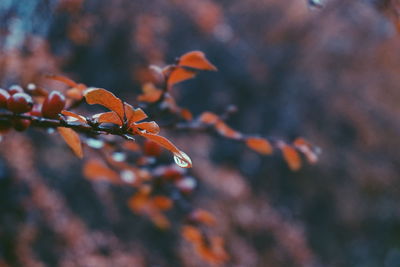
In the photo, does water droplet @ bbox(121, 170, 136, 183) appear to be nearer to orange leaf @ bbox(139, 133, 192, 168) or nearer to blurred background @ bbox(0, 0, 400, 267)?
orange leaf @ bbox(139, 133, 192, 168)

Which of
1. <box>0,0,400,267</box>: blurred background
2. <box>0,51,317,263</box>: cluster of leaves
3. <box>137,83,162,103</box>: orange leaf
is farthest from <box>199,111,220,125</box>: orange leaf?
<box>0,0,400,267</box>: blurred background

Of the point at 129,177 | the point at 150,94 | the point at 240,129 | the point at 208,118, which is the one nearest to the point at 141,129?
the point at 150,94

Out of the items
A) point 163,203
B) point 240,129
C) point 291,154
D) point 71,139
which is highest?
point 240,129

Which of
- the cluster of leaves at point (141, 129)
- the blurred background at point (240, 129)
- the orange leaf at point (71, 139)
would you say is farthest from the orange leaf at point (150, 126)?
the blurred background at point (240, 129)

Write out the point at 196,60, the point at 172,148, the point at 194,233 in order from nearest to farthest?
the point at 172,148, the point at 196,60, the point at 194,233

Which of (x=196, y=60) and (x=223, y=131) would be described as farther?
(x=223, y=131)

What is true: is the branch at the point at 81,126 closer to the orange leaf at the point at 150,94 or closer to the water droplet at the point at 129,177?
the orange leaf at the point at 150,94

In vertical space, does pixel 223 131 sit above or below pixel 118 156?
above

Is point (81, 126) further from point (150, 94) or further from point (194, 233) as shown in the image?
point (194, 233)

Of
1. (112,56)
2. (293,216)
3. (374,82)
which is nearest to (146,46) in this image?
(112,56)
